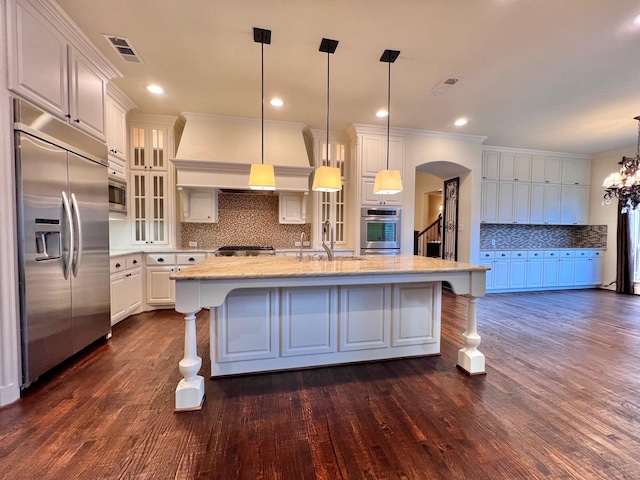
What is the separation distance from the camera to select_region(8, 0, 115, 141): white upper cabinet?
194cm

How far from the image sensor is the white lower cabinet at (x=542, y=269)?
552cm

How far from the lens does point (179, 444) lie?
159 cm

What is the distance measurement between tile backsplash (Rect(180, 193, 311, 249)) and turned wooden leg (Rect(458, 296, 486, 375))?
3.14 metres

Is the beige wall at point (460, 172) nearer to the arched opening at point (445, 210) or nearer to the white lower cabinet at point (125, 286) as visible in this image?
the arched opening at point (445, 210)

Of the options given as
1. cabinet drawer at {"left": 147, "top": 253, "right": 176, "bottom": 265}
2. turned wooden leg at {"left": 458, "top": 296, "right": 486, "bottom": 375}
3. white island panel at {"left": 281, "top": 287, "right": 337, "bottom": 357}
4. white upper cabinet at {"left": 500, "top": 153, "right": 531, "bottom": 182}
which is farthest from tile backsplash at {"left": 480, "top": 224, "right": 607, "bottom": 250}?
cabinet drawer at {"left": 147, "top": 253, "right": 176, "bottom": 265}

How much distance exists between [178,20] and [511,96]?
368 centimetres

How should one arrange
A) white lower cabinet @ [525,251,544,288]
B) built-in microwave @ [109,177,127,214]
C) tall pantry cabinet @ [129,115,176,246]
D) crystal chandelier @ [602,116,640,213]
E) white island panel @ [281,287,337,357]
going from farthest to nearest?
1. white lower cabinet @ [525,251,544,288]
2. tall pantry cabinet @ [129,115,176,246]
3. crystal chandelier @ [602,116,640,213]
4. built-in microwave @ [109,177,127,214]
5. white island panel @ [281,287,337,357]

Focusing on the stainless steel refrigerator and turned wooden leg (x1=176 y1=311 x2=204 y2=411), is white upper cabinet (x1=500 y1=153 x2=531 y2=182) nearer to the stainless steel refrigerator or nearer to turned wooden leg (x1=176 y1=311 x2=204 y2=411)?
turned wooden leg (x1=176 y1=311 x2=204 y2=411)

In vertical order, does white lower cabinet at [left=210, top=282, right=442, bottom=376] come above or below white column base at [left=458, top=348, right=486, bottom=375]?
above

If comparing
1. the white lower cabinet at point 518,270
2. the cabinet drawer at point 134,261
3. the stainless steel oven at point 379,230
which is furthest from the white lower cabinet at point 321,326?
the white lower cabinet at point 518,270

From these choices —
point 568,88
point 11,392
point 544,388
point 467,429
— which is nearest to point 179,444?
point 11,392

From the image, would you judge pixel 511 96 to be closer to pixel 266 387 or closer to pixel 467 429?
pixel 467 429

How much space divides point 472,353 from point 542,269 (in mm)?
4629

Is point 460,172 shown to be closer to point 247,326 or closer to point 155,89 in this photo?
point 247,326
